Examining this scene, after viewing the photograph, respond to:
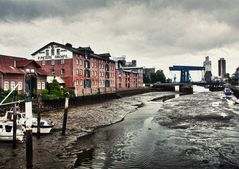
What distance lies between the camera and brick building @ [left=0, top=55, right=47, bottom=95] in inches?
1858

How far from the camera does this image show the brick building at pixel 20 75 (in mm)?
47188

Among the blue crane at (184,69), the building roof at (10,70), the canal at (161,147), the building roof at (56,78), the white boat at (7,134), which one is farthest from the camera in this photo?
the blue crane at (184,69)

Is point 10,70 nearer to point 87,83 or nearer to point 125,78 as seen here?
point 87,83

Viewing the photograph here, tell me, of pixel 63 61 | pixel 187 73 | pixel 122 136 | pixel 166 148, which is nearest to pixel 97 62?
pixel 63 61

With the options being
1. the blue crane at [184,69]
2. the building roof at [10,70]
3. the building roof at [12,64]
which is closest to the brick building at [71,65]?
the building roof at [12,64]

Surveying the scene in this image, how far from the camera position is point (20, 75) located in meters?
50.8

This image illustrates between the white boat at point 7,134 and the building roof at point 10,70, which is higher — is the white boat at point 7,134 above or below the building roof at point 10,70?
below

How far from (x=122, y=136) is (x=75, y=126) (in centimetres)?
693

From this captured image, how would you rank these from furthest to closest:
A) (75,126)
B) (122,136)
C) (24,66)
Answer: (24,66) → (75,126) → (122,136)

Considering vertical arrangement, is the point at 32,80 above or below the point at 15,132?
above

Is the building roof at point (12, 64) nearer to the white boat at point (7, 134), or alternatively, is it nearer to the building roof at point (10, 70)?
the building roof at point (10, 70)

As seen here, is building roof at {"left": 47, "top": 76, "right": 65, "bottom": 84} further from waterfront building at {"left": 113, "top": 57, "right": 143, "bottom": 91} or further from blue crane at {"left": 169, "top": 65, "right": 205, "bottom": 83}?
blue crane at {"left": 169, "top": 65, "right": 205, "bottom": 83}

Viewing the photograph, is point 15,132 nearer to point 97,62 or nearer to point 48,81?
point 48,81

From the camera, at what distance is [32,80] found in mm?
53906
